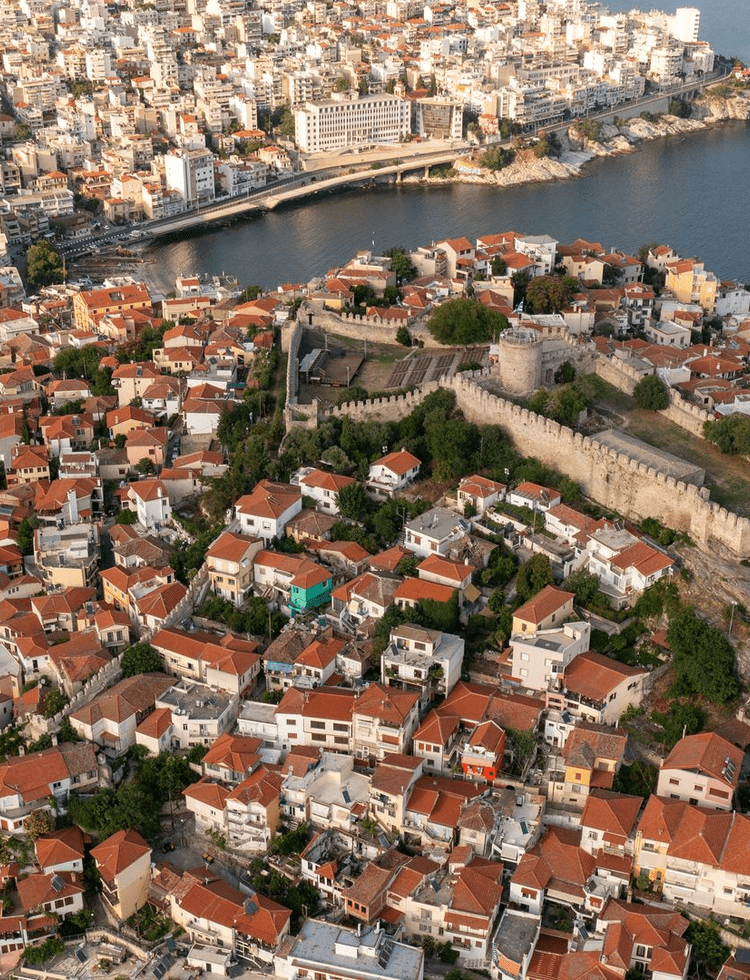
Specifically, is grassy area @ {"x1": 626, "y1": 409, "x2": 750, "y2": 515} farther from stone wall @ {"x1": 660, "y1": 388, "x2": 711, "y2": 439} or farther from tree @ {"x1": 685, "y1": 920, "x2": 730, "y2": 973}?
→ tree @ {"x1": 685, "y1": 920, "x2": 730, "y2": 973}

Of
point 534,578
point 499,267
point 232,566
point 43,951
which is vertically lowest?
point 43,951

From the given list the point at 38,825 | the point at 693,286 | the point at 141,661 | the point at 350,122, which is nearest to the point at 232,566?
the point at 141,661

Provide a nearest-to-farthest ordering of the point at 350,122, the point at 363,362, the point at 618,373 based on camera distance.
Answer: the point at 618,373 < the point at 363,362 < the point at 350,122

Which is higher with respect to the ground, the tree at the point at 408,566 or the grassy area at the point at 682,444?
the grassy area at the point at 682,444

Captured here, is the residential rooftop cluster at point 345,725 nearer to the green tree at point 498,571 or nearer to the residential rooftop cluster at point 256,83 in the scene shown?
the green tree at point 498,571

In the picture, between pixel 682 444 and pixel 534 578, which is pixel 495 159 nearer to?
pixel 682 444

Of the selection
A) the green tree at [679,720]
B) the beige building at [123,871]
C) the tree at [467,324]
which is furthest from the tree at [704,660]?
the tree at [467,324]

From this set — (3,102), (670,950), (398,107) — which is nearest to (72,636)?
(670,950)

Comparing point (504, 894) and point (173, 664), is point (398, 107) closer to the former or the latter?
point (173, 664)
